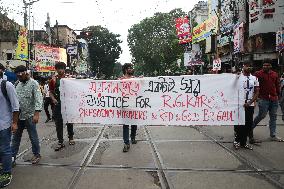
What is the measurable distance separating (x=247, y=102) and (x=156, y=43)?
60900 mm

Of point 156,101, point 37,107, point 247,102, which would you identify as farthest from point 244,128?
point 37,107

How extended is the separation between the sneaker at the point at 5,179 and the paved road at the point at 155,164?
0.11 meters

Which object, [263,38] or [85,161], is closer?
[85,161]

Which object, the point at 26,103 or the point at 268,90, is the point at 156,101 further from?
the point at 268,90

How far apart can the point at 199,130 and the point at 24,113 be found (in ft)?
18.2

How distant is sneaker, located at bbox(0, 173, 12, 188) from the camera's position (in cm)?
535

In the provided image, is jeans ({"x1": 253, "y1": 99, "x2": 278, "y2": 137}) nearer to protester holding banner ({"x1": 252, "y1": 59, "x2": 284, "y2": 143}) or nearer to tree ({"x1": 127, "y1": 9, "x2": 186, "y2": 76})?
protester holding banner ({"x1": 252, "y1": 59, "x2": 284, "y2": 143})

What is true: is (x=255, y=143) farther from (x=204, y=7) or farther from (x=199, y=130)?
(x=204, y=7)

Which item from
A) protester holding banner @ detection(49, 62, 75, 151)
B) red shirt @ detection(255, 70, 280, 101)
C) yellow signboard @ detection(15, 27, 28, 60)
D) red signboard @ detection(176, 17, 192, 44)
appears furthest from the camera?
red signboard @ detection(176, 17, 192, 44)

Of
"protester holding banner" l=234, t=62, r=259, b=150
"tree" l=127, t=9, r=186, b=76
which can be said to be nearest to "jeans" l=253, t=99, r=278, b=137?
"protester holding banner" l=234, t=62, r=259, b=150

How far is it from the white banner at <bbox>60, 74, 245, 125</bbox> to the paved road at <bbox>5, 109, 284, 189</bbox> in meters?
0.68

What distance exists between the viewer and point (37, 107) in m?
6.61

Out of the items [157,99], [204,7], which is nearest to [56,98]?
[157,99]

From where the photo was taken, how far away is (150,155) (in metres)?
7.34
